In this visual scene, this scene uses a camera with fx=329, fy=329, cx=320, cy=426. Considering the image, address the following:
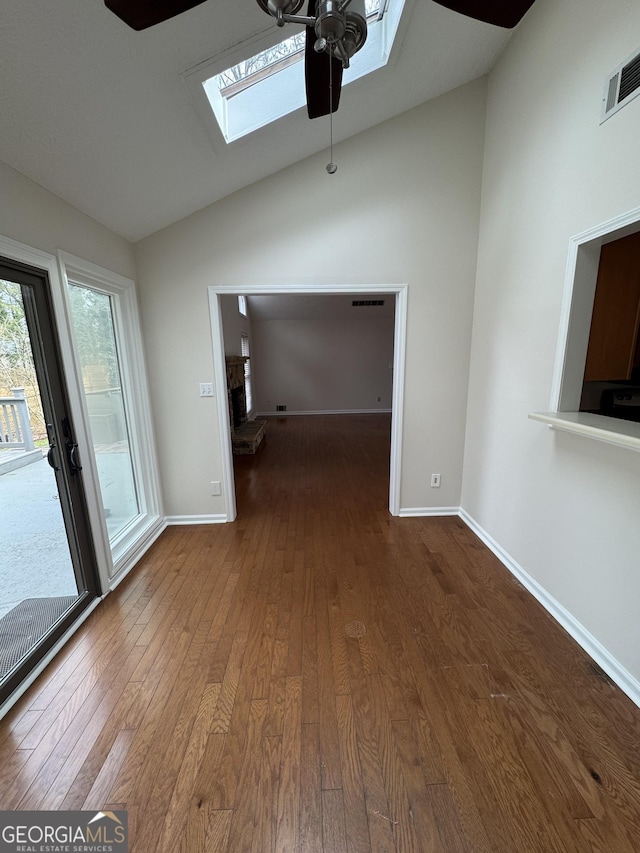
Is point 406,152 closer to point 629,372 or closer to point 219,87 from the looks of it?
point 219,87

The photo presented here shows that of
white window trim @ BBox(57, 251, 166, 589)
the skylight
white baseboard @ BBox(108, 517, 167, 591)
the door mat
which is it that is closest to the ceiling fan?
the skylight

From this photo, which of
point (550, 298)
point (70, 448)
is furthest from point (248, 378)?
point (550, 298)

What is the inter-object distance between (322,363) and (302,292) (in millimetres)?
5558

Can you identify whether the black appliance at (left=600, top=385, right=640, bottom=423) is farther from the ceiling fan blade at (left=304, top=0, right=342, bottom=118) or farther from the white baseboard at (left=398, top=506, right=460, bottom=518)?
the ceiling fan blade at (left=304, top=0, right=342, bottom=118)

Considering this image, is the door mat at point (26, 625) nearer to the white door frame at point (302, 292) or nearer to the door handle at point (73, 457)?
the door handle at point (73, 457)

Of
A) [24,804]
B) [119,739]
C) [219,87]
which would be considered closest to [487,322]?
[219,87]

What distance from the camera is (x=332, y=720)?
1408mm

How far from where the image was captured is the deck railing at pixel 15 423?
169 centimetres

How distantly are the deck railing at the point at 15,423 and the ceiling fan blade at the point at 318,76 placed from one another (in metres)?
2.01

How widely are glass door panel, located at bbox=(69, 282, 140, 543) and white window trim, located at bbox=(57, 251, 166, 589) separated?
5cm

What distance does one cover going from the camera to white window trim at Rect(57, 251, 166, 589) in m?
2.05

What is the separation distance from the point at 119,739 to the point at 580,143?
3.51 m

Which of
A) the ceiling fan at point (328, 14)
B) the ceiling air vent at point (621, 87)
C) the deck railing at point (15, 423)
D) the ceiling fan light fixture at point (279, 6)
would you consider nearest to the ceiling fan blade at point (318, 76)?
the ceiling fan at point (328, 14)

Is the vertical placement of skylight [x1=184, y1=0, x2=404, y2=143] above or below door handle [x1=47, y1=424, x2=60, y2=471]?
above
